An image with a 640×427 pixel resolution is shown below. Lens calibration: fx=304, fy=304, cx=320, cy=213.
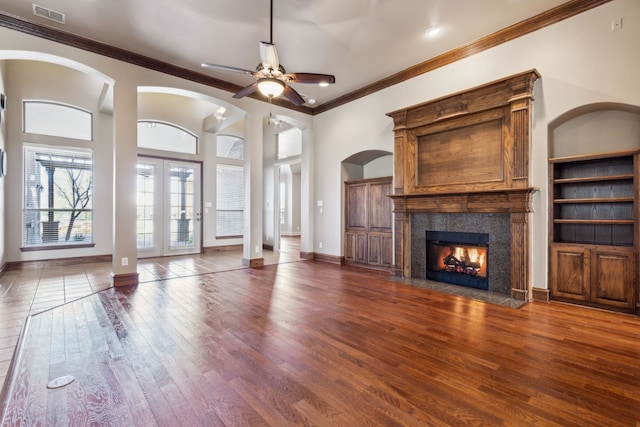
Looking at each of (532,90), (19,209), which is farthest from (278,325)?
(19,209)

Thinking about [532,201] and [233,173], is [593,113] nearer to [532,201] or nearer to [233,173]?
[532,201]

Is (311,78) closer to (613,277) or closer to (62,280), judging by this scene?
(613,277)

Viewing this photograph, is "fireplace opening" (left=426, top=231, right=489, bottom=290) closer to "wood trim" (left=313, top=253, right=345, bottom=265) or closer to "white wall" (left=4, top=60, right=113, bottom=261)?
"wood trim" (left=313, top=253, right=345, bottom=265)

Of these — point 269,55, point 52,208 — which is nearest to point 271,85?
point 269,55

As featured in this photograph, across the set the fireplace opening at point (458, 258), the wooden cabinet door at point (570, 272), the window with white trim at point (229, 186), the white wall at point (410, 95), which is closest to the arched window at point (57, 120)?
the white wall at point (410, 95)

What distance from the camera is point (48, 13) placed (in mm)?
3811

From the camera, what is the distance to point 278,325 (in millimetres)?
3119

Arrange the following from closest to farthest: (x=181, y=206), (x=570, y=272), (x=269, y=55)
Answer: (x=269, y=55) < (x=570, y=272) < (x=181, y=206)

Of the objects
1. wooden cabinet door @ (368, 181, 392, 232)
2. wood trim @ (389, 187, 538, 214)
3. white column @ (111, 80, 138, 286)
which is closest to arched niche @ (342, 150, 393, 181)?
wooden cabinet door @ (368, 181, 392, 232)

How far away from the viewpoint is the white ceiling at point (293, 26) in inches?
146

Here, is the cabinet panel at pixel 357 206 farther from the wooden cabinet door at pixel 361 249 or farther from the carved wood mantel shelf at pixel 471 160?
the carved wood mantel shelf at pixel 471 160

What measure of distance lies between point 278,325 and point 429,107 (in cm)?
408

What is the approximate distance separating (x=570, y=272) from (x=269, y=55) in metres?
4.45

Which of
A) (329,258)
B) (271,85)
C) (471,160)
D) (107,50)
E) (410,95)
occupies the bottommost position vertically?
(329,258)
